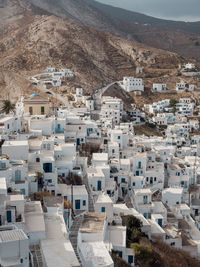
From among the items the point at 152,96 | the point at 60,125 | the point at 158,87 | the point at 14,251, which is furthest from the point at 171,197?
the point at 158,87

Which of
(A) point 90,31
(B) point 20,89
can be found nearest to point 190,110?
(B) point 20,89

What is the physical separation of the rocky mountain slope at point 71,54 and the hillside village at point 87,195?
34983mm

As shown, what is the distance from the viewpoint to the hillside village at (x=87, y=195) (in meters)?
14.8

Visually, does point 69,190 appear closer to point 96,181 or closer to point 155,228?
point 96,181

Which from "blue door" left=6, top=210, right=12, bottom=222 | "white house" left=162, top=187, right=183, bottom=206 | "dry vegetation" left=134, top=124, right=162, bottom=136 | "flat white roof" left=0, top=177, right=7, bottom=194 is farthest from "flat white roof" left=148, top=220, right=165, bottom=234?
"dry vegetation" left=134, top=124, right=162, bottom=136

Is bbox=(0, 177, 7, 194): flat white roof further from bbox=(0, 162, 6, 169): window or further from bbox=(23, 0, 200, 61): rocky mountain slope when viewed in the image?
bbox=(23, 0, 200, 61): rocky mountain slope

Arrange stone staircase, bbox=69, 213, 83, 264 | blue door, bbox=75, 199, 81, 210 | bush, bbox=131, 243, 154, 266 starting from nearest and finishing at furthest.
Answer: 1. bush, bbox=131, 243, 154, 266
2. stone staircase, bbox=69, 213, 83, 264
3. blue door, bbox=75, 199, 81, 210

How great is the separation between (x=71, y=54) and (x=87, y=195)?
6803 centimetres

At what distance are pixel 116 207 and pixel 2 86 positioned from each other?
53754mm

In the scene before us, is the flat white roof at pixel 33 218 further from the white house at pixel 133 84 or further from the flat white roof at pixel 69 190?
the white house at pixel 133 84

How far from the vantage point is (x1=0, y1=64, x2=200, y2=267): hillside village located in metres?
14.8

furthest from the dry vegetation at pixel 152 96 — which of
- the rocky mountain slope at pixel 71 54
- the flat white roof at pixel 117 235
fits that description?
the flat white roof at pixel 117 235

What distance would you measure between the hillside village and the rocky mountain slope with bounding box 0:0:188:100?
115ft

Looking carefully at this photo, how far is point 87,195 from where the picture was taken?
20.2m
